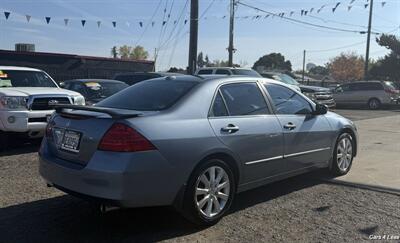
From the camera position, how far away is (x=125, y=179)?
4.24 m

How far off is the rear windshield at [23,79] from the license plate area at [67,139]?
18.1ft

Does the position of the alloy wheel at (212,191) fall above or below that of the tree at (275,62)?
below

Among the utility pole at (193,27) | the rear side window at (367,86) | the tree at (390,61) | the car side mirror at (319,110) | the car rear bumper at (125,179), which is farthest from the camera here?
the tree at (390,61)

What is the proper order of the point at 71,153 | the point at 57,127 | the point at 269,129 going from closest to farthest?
1. the point at 71,153
2. the point at 57,127
3. the point at 269,129

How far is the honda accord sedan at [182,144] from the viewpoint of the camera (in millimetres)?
4336

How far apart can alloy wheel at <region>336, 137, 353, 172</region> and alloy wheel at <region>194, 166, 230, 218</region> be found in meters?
2.64

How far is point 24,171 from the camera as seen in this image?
7.30 meters

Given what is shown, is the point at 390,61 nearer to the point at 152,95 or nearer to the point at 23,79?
the point at 23,79

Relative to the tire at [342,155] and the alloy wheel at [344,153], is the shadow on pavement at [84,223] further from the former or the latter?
the alloy wheel at [344,153]

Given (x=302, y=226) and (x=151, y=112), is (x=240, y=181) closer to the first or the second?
(x=302, y=226)

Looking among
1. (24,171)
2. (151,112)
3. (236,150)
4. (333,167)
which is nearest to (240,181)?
(236,150)

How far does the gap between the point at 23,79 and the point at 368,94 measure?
69.9 feet

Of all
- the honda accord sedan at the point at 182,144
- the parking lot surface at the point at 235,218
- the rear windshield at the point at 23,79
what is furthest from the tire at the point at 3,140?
the honda accord sedan at the point at 182,144

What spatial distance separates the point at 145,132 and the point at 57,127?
1170mm
